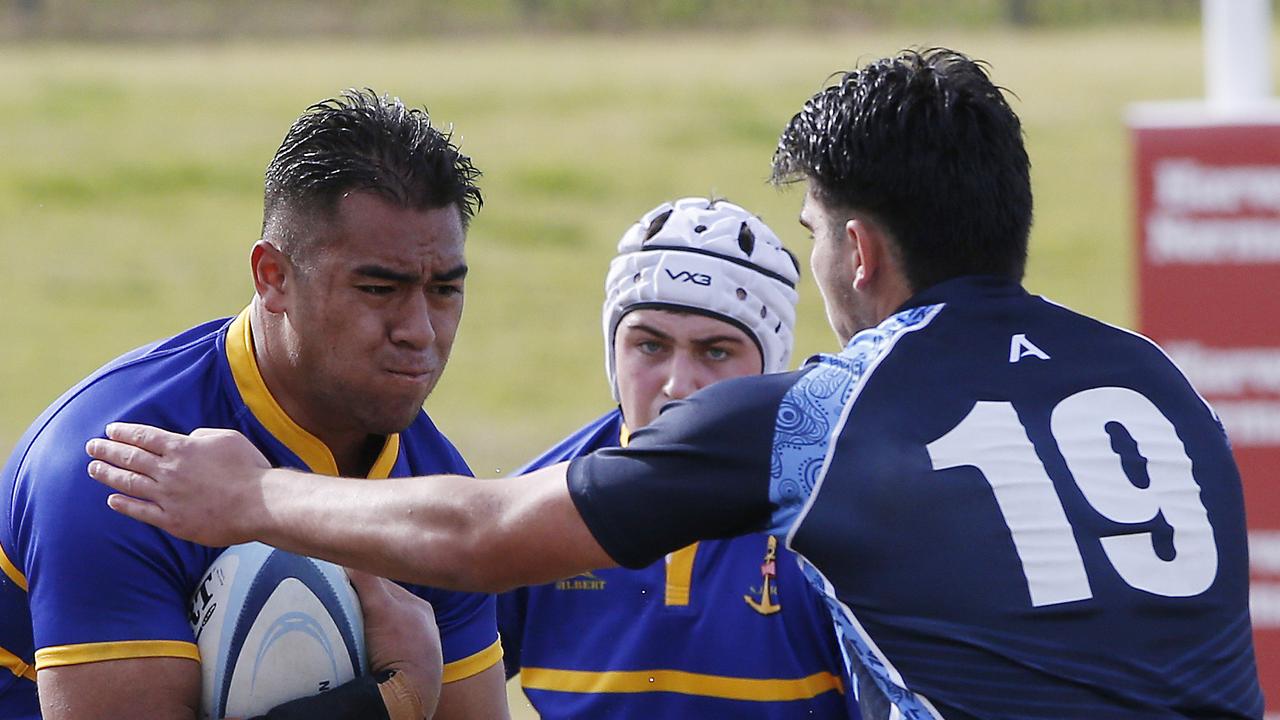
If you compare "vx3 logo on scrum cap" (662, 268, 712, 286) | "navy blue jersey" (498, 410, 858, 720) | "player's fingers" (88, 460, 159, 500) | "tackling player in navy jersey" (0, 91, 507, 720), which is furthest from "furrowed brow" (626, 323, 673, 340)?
"player's fingers" (88, 460, 159, 500)

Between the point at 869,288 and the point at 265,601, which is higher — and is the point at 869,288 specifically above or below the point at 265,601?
above

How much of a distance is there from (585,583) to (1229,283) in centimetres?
392

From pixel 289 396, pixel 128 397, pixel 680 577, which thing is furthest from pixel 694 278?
pixel 128 397

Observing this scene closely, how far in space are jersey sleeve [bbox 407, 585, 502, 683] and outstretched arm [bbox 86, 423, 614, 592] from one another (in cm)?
76

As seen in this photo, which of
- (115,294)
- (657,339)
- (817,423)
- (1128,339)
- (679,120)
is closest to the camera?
(817,423)

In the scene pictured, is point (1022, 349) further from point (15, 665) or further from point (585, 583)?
point (15, 665)

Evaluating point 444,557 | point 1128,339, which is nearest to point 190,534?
point 444,557

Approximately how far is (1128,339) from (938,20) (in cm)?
3457

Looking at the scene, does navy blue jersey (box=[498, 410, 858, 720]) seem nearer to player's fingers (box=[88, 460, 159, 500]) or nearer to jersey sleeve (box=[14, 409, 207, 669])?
jersey sleeve (box=[14, 409, 207, 669])

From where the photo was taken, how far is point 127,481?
11.5 ft

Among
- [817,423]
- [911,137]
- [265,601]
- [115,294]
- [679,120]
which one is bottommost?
[265,601]

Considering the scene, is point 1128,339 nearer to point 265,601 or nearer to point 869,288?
point 869,288

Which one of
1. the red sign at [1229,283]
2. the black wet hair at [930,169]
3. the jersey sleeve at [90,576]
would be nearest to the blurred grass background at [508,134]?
the red sign at [1229,283]

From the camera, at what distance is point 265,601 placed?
3686 millimetres
